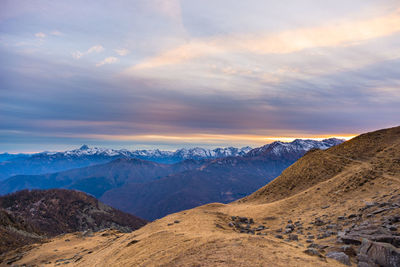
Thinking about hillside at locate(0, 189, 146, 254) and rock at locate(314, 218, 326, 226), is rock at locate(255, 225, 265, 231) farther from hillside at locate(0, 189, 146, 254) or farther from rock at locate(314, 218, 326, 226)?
hillside at locate(0, 189, 146, 254)

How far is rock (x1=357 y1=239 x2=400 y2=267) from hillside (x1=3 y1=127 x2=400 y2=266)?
4cm

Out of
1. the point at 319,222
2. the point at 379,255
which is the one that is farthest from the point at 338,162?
the point at 379,255

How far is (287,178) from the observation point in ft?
160

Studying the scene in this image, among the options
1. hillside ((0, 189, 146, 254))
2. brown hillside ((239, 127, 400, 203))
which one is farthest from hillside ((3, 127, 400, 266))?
hillside ((0, 189, 146, 254))

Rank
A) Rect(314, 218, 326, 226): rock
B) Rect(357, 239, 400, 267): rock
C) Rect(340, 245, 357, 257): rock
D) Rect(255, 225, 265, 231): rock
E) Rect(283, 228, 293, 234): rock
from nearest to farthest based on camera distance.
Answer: Rect(357, 239, 400, 267): rock
Rect(340, 245, 357, 257): rock
Rect(283, 228, 293, 234): rock
Rect(314, 218, 326, 226): rock
Rect(255, 225, 265, 231): rock

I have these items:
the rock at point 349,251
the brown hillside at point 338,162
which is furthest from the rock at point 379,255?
the brown hillside at point 338,162

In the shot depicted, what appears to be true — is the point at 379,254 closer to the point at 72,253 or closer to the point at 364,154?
the point at 72,253

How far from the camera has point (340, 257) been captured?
1140cm

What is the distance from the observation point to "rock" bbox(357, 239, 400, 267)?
33.5ft

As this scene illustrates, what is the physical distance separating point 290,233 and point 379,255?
927 cm

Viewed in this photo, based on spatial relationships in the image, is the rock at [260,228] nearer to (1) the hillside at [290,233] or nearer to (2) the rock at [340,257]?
(1) the hillside at [290,233]

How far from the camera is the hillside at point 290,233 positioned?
443 inches

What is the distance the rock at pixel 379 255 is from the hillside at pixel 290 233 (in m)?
0.04

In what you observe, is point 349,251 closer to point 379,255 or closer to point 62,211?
point 379,255
